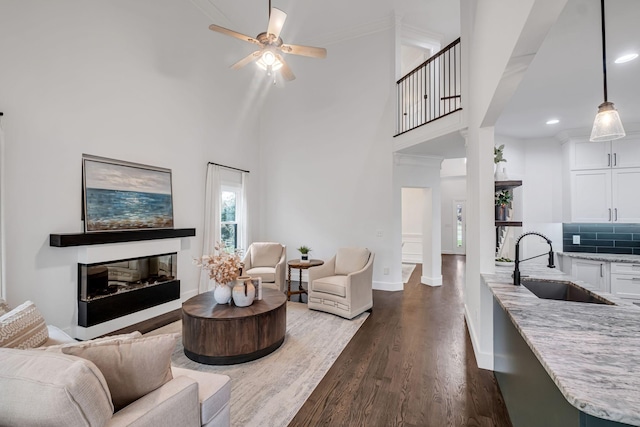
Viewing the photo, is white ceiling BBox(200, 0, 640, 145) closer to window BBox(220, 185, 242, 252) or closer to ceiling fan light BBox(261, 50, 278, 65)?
ceiling fan light BBox(261, 50, 278, 65)

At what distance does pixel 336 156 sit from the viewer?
633cm

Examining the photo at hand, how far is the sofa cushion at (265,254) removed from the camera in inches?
219

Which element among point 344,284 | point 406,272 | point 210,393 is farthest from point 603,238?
point 210,393

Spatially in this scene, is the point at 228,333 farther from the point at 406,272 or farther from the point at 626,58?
the point at 406,272

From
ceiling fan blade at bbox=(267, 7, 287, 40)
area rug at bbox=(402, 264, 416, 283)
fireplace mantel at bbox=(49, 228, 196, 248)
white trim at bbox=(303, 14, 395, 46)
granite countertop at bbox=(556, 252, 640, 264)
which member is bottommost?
area rug at bbox=(402, 264, 416, 283)

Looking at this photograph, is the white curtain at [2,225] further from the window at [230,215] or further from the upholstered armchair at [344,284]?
the upholstered armchair at [344,284]

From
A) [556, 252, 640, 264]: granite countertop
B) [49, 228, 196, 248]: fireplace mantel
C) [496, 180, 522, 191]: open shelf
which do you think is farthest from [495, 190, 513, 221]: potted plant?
[49, 228, 196, 248]: fireplace mantel

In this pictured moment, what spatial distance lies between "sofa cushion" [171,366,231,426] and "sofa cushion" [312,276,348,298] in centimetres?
268

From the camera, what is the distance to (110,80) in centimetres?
387

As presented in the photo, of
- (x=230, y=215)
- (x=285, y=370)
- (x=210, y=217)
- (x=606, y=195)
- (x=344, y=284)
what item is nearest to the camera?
(x=285, y=370)

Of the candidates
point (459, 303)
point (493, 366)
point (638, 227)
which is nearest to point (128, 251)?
point (493, 366)

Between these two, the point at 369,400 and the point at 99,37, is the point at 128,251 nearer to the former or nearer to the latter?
the point at 99,37

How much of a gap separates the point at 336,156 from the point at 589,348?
5.43 m

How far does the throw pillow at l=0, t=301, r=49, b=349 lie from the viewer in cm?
178
